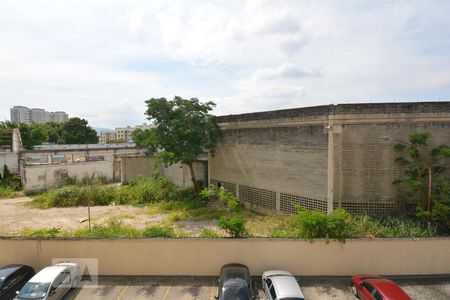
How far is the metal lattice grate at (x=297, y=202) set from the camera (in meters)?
15.0

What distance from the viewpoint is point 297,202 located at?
16.4 metres

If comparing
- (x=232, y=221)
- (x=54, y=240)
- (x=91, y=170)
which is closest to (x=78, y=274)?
(x=54, y=240)

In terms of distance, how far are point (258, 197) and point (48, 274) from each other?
12582 millimetres

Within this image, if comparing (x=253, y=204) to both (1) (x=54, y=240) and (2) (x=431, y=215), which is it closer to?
(2) (x=431, y=215)

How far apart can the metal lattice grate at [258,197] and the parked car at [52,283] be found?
37.4 feet

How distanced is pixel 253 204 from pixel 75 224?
37.8 feet

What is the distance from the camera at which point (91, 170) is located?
30516 mm

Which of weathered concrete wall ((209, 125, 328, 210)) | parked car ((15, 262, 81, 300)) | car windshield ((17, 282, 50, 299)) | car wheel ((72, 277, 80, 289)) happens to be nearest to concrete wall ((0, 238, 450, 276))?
car wheel ((72, 277, 80, 289))

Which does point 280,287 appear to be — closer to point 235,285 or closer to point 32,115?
point 235,285

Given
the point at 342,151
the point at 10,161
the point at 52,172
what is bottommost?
the point at 52,172

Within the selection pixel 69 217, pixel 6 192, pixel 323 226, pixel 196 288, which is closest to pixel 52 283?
→ pixel 196 288

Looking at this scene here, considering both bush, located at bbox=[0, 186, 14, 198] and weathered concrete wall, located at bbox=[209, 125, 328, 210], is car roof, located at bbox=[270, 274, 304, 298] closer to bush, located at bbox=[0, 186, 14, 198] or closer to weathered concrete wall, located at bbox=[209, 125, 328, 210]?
weathered concrete wall, located at bbox=[209, 125, 328, 210]

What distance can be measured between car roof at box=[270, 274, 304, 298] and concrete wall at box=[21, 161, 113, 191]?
1021 inches

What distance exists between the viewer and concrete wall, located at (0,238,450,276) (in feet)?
35.7
